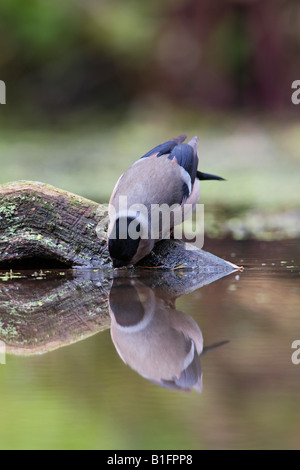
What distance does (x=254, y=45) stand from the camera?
12211 mm

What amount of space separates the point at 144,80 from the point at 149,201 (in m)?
8.23

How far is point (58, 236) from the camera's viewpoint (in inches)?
202

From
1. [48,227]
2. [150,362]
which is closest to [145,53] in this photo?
[48,227]

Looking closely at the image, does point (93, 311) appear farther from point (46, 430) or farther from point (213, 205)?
point (213, 205)

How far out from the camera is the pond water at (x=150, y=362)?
2.49 metres

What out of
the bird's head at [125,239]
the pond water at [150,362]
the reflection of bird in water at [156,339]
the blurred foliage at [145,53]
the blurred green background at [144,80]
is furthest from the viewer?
the blurred foliage at [145,53]

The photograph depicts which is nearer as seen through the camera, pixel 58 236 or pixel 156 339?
pixel 156 339

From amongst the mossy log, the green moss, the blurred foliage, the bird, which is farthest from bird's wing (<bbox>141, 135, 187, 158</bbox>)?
the blurred foliage

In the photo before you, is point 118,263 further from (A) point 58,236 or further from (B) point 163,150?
(B) point 163,150

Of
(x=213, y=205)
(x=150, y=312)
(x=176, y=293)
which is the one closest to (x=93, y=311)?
(x=150, y=312)

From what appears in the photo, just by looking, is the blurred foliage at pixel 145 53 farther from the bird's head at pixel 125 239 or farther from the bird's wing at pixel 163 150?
the bird's head at pixel 125 239

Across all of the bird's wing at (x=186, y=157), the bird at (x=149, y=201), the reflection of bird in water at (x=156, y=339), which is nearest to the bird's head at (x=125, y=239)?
the bird at (x=149, y=201)

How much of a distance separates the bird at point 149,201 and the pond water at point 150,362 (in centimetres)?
23

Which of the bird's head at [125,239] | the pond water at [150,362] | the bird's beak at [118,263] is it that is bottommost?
the pond water at [150,362]
